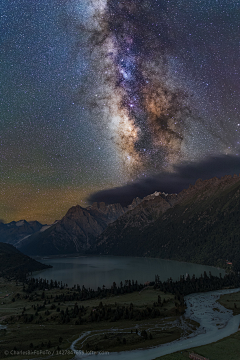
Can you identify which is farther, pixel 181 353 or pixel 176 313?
pixel 176 313

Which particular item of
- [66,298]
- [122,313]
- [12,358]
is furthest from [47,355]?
[66,298]

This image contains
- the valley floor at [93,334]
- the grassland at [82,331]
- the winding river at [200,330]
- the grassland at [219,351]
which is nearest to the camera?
the grassland at [219,351]

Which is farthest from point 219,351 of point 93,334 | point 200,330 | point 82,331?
point 82,331

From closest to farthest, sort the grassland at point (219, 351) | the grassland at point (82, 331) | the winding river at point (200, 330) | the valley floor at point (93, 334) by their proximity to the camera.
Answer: the grassland at point (219, 351) → the winding river at point (200, 330) → the valley floor at point (93, 334) → the grassland at point (82, 331)

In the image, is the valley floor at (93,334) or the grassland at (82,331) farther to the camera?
the grassland at (82,331)

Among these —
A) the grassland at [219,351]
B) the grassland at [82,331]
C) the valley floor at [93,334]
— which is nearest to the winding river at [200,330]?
the valley floor at [93,334]

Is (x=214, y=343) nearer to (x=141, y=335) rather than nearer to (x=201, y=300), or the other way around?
(x=141, y=335)

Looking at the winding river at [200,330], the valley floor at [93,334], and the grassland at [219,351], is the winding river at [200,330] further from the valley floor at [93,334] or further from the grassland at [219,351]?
the grassland at [219,351]

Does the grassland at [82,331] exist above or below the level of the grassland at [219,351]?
below
